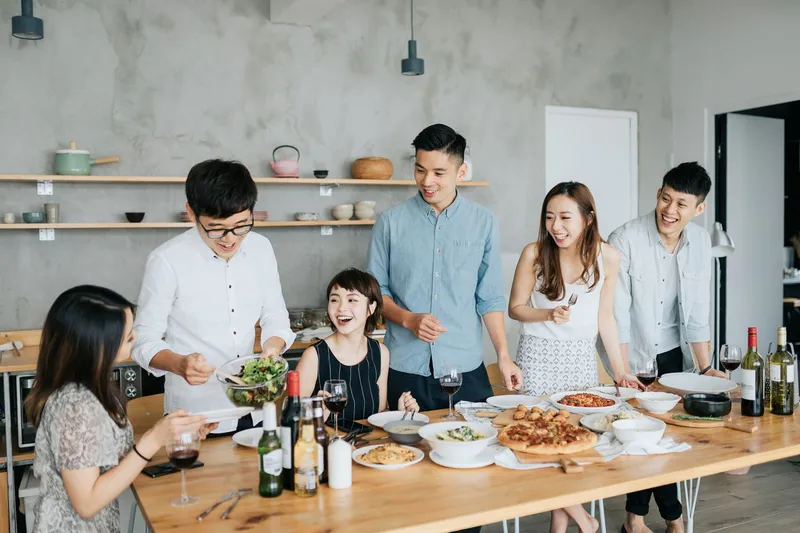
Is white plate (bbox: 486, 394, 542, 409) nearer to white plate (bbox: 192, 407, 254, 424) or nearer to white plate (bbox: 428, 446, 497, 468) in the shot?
white plate (bbox: 428, 446, 497, 468)

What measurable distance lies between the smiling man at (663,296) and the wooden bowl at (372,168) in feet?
6.68

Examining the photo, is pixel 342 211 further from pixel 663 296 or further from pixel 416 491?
pixel 416 491

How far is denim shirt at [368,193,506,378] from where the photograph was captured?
282cm

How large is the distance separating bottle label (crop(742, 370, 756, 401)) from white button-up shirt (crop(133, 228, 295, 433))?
58.6 inches

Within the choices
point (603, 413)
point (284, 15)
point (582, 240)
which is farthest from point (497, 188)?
point (603, 413)

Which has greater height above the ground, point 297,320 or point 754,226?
point 754,226

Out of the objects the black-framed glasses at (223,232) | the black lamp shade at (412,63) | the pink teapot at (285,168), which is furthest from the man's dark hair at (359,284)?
the black lamp shade at (412,63)

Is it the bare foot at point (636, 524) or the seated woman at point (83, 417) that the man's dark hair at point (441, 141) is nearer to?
the seated woman at point (83, 417)

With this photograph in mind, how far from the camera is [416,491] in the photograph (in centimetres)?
174

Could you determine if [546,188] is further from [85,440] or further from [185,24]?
[85,440]

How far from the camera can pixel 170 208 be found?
472cm

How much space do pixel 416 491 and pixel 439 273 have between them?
3.98ft

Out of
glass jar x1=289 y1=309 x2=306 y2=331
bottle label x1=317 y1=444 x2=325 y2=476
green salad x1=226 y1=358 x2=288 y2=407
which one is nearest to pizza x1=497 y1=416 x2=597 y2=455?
bottle label x1=317 y1=444 x2=325 y2=476

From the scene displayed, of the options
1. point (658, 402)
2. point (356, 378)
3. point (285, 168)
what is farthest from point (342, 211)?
point (658, 402)
